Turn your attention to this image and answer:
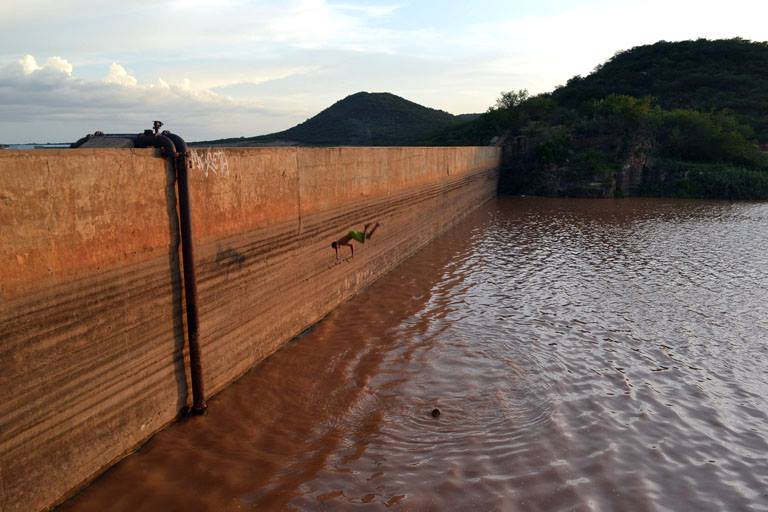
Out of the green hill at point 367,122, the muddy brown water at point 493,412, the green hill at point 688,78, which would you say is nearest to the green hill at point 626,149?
the green hill at point 688,78

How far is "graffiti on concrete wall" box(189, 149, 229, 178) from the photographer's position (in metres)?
5.09

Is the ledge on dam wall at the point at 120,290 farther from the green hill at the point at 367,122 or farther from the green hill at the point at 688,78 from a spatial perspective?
the green hill at the point at 367,122

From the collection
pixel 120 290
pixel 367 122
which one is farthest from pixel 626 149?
pixel 367 122

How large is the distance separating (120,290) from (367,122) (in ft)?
295

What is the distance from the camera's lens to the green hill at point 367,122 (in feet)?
269

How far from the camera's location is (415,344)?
24.0ft

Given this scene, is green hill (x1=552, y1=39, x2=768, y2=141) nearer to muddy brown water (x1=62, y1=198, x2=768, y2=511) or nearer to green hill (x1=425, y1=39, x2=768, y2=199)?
green hill (x1=425, y1=39, x2=768, y2=199)

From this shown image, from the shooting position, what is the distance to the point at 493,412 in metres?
5.44

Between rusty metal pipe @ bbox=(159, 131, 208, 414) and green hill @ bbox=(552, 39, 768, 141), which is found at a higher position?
green hill @ bbox=(552, 39, 768, 141)

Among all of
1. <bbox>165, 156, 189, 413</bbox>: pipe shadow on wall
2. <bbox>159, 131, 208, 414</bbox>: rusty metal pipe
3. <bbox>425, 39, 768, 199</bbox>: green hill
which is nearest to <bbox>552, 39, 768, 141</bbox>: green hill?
<bbox>425, 39, 768, 199</bbox>: green hill

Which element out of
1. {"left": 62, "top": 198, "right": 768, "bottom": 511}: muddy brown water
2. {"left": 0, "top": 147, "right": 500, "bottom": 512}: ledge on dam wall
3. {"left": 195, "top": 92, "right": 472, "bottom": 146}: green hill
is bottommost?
{"left": 62, "top": 198, "right": 768, "bottom": 511}: muddy brown water

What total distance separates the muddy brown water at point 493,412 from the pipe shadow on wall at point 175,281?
1.61 ft

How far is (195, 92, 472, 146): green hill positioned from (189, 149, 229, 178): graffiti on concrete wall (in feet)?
232

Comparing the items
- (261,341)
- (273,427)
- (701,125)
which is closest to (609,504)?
(273,427)
